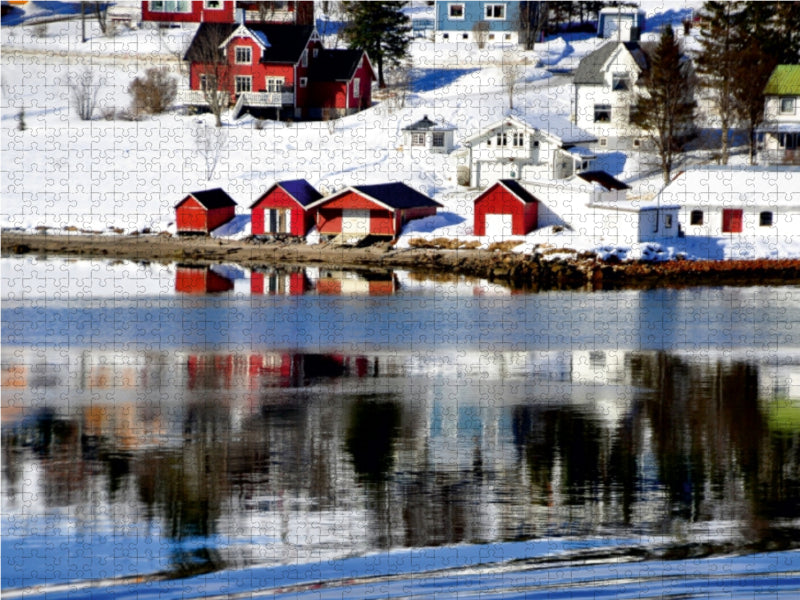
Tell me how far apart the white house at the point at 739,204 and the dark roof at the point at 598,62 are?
794cm

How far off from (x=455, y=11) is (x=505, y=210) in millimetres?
16475

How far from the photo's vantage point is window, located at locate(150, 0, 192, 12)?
4116 cm

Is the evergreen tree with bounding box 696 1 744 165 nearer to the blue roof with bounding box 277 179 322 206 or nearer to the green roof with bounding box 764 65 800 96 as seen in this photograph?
the green roof with bounding box 764 65 800 96

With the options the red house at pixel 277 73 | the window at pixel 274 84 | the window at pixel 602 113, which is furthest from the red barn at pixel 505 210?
the window at pixel 274 84

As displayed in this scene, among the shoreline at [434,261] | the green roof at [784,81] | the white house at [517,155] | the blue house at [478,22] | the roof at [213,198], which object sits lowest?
the shoreline at [434,261]

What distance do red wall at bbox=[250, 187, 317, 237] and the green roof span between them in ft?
37.4

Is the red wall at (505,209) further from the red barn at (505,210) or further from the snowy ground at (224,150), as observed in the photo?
the snowy ground at (224,150)

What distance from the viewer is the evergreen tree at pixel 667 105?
102 feet

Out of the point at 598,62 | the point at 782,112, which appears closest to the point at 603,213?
the point at 782,112

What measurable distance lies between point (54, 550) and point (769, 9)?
2848 cm

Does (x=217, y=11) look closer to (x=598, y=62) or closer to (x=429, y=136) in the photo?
(x=429, y=136)

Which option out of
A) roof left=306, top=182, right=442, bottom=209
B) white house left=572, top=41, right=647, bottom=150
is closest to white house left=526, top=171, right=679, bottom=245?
roof left=306, top=182, right=442, bottom=209

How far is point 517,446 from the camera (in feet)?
39.2

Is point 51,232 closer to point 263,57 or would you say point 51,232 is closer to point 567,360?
point 263,57
